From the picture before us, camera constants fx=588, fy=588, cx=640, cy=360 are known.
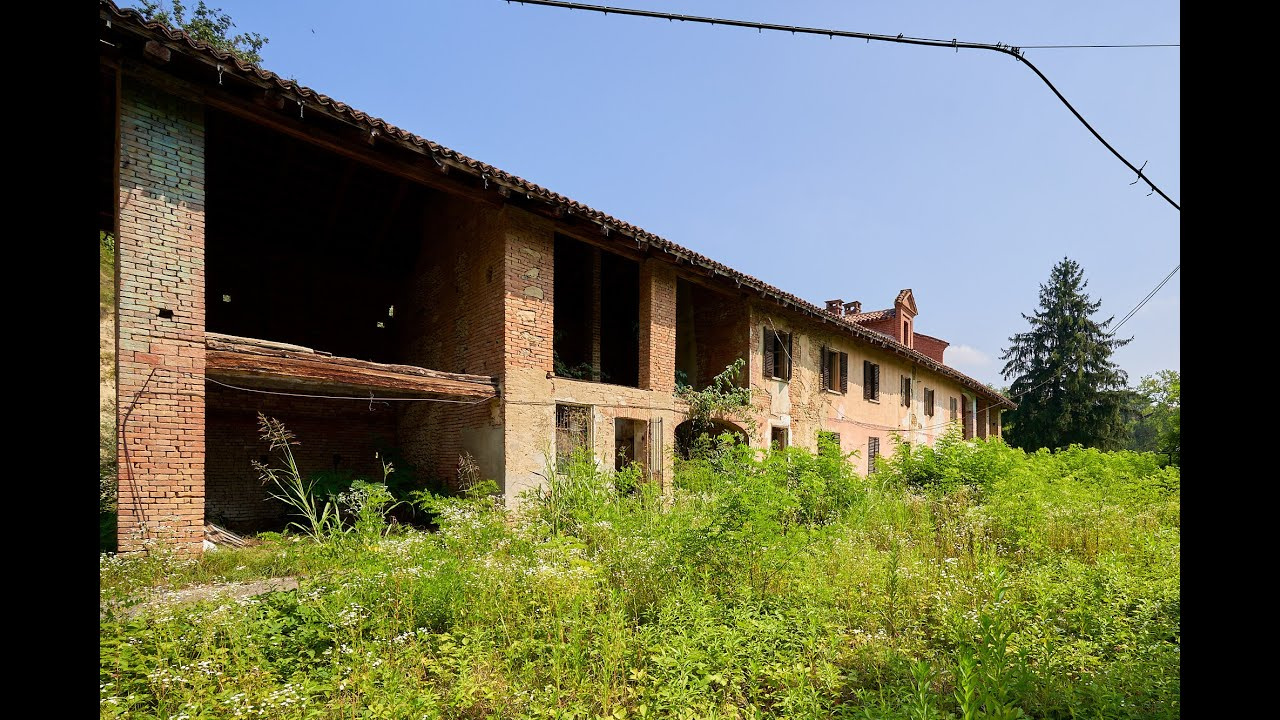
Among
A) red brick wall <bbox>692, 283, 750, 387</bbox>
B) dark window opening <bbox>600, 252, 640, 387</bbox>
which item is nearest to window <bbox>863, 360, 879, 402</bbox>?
red brick wall <bbox>692, 283, 750, 387</bbox>

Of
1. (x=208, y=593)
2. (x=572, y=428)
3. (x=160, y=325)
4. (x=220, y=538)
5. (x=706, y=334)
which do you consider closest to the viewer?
(x=208, y=593)

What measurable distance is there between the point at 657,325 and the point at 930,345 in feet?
92.3

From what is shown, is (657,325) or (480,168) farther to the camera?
(657,325)

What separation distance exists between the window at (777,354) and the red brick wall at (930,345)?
22.4 metres

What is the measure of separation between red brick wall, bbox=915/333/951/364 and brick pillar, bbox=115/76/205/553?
35591 millimetres

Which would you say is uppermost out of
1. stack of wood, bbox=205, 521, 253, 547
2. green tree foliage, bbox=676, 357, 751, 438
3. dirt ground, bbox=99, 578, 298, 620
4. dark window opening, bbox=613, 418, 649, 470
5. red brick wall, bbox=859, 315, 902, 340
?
red brick wall, bbox=859, 315, 902, 340

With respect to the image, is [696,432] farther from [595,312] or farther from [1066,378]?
[1066,378]

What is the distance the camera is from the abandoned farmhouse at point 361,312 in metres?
7.30

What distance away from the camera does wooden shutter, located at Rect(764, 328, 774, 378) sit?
15836 mm

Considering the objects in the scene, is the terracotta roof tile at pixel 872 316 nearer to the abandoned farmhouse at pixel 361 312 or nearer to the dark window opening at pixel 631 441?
the abandoned farmhouse at pixel 361 312

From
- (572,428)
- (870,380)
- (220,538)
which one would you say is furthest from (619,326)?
(220,538)

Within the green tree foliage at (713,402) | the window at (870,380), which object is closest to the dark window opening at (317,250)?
the green tree foliage at (713,402)

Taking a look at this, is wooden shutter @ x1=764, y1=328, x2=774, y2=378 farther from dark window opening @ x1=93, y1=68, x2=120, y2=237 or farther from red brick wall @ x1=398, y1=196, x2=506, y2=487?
dark window opening @ x1=93, y1=68, x2=120, y2=237

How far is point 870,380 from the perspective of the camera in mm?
20922
